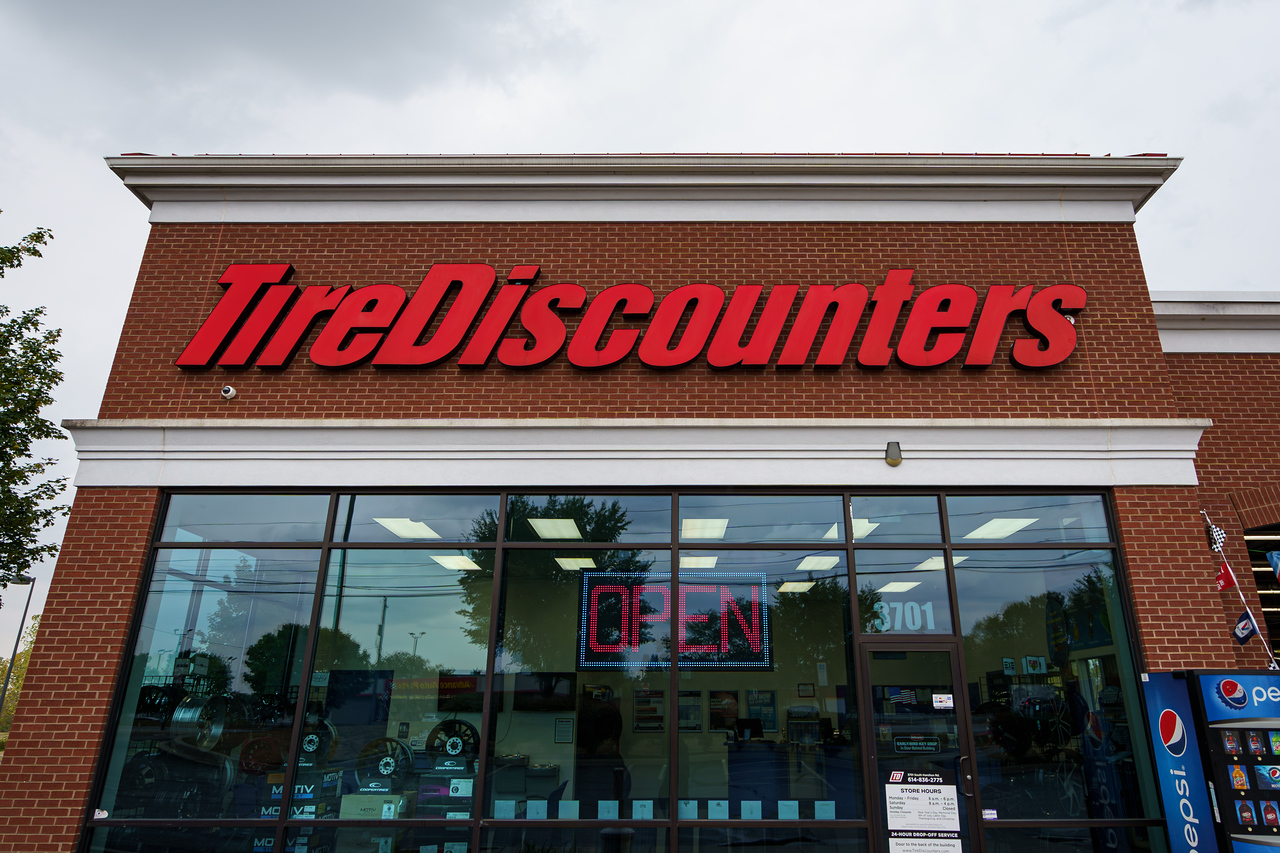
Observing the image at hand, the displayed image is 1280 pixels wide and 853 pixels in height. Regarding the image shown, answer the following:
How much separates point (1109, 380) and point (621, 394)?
541 cm

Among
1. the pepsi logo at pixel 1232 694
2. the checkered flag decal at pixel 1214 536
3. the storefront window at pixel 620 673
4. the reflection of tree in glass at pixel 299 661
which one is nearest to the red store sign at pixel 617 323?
the storefront window at pixel 620 673

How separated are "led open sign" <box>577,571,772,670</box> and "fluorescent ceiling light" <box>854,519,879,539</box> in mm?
1111

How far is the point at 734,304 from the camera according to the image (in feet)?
25.8

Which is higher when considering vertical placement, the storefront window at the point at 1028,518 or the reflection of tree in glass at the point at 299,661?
the storefront window at the point at 1028,518

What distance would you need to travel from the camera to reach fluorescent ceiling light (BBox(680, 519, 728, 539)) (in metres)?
7.41

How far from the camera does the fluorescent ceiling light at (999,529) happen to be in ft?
24.3

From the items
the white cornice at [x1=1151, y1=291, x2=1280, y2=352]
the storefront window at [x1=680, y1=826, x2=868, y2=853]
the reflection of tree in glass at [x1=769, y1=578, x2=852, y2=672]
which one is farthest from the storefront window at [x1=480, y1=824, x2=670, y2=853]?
the white cornice at [x1=1151, y1=291, x2=1280, y2=352]

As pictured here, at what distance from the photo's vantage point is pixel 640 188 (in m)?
8.35

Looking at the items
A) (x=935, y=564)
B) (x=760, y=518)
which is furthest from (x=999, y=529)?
(x=760, y=518)

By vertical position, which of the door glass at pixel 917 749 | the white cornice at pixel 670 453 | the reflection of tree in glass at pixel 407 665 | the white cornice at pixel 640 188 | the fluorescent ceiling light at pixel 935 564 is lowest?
the door glass at pixel 917 749

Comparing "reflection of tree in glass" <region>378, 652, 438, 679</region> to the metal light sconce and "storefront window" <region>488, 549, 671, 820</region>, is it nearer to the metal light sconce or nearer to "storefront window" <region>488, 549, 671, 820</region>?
"storefront window" <region>488, 549, 671, 820</region>

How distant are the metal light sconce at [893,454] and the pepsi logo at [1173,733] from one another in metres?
3.28

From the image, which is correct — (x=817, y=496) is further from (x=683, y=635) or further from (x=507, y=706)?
(x=507, y=706)

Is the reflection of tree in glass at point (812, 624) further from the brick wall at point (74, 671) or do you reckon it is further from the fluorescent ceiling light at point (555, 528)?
the brick wall at point (74, 671)
